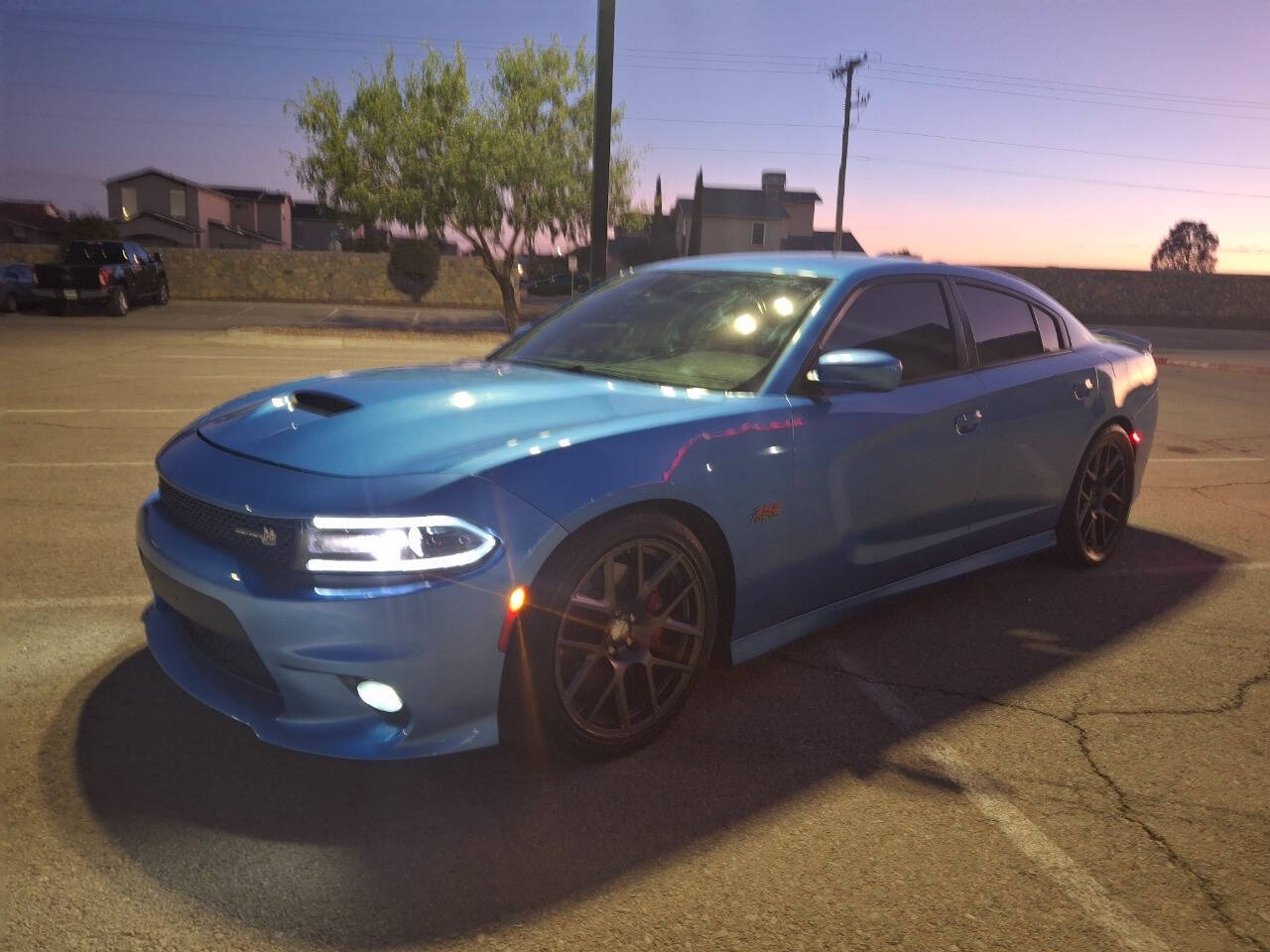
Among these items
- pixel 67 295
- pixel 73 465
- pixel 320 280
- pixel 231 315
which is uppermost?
pixel 73 465

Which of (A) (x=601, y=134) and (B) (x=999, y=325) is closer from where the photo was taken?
(B) (x=999, y=325)

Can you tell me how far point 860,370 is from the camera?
372cm

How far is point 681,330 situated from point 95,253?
29.5 meters

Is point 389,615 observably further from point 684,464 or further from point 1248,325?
point 1248,325

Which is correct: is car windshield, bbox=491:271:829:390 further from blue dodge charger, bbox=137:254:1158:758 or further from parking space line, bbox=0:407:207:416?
parking space line, bbox=0:407:207:416

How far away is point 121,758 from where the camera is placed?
3.28 m

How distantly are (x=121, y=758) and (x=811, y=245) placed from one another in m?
74.7

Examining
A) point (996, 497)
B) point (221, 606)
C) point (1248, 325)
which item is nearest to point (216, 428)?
point (221, 606)

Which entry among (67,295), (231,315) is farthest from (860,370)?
(231,315)

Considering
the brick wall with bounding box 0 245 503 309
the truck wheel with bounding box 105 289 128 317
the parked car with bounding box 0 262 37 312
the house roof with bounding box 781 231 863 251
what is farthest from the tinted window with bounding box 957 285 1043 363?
the house roof with bounding box 781 231 863 251

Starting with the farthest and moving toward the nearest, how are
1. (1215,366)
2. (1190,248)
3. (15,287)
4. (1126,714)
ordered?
(1190,248) < (15,287) < (1215,366) < (1126,714)

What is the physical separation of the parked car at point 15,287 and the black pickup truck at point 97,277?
1.86 feet

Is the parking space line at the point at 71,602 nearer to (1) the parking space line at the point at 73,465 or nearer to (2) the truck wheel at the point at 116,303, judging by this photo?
(1) the parking space line at the point at 73,465

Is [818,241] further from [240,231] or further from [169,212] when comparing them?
[169,212]
